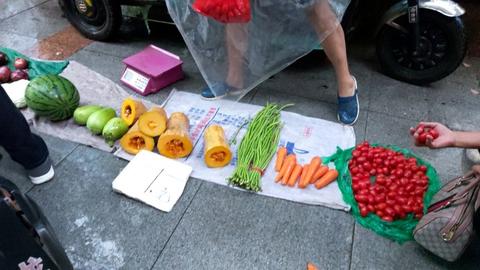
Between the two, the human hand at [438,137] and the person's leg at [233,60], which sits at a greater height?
the human hand at [438,137]

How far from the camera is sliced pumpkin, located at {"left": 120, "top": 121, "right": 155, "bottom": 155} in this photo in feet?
6.60

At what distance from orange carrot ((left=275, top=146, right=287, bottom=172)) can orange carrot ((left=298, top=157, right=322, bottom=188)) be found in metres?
0.16

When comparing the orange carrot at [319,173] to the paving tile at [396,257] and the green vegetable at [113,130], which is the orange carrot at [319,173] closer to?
the paving tile at [396,257]

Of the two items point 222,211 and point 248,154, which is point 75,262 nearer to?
point 222,211

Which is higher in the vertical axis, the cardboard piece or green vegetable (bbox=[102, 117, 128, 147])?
green vegetable (bbox=[102, 117, 128, 147])

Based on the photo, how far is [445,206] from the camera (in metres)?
1.40

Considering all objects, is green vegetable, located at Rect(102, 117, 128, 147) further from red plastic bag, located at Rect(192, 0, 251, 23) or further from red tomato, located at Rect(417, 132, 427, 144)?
red tomato, located at Rect(417, 132, 427, 144)

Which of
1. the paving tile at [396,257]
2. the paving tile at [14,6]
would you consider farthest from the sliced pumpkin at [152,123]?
the paving tile at [14,6]

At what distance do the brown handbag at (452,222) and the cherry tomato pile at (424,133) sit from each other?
9.0 inches

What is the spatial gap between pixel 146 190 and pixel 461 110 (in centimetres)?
219

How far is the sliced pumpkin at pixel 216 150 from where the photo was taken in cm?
189

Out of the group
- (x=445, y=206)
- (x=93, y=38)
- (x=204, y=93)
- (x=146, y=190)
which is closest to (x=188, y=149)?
(x=146, y=190)

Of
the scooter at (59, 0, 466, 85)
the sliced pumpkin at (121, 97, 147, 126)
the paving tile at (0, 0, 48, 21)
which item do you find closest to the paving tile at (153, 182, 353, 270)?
the sliced pumpkin at (121, 97, 147, 126)

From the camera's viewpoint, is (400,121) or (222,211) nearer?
(222,211)
